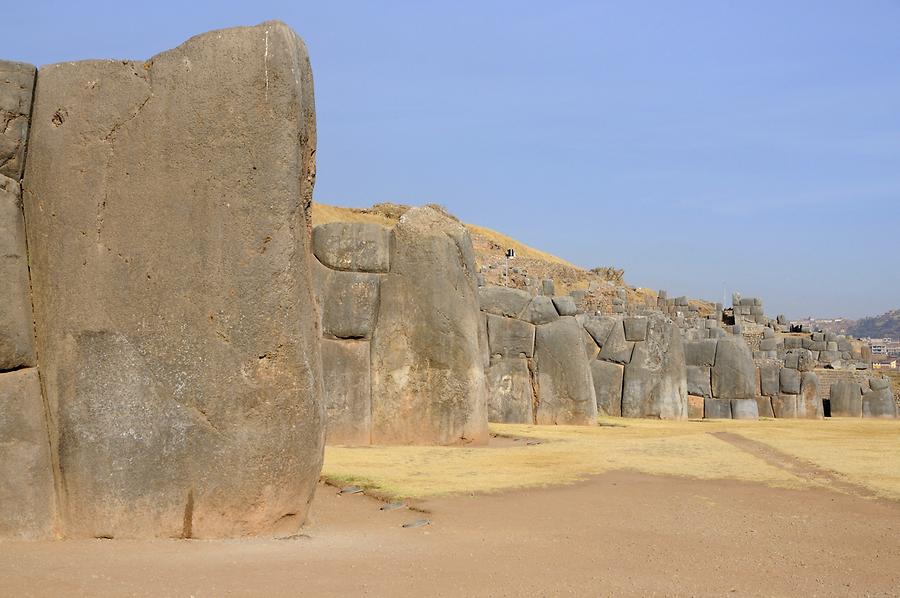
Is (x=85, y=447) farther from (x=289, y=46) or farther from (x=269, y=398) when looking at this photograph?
(x=289, y=46)

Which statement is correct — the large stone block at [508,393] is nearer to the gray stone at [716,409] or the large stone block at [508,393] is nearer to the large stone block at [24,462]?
the gray stone at [716,409]

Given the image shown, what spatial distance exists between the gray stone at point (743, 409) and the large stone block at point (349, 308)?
41.4ft

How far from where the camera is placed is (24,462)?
623cm

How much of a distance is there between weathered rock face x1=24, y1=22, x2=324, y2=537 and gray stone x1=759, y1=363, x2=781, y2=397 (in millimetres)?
20318

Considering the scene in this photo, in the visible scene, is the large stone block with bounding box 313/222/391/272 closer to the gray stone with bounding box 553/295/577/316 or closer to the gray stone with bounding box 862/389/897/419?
the gray stone with bounding box 553/295/577/316

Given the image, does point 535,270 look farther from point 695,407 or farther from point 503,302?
point 503,302

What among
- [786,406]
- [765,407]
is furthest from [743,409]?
[786,406]

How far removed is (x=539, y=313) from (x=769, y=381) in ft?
30.9

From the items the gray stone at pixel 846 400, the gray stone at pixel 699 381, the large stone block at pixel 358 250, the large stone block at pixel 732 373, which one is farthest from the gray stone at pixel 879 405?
the large stone block at pixel 358 250

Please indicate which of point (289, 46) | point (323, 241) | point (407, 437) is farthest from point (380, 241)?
point (289, 46)

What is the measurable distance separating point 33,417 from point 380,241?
7589 mm

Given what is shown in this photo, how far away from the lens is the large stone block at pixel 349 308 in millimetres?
13352

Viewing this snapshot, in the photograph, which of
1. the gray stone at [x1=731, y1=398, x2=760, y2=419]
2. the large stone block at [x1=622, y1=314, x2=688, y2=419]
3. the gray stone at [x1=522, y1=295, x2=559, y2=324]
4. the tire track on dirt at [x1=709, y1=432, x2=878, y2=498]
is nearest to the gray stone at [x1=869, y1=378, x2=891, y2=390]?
the gray stone at [x1=731, y1=398, x2=760, y2=419]

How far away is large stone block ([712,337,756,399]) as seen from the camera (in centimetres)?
2336
